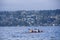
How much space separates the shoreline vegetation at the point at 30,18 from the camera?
1.65 meters

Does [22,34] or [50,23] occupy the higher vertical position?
[50,23]

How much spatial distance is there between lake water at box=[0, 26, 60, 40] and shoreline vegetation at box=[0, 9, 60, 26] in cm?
5

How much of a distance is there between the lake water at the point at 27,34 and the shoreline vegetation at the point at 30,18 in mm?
52

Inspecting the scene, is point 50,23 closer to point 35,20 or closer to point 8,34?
point 35,20

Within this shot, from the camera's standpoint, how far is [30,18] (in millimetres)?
1661

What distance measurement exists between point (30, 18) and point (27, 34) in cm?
20

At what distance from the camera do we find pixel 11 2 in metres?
1.69


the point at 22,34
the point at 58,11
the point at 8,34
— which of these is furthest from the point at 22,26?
the point at 58,11

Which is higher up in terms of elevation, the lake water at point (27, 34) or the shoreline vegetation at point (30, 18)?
the shoreline vegetation at point (30, 18)

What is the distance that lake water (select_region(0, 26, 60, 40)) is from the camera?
1607mm

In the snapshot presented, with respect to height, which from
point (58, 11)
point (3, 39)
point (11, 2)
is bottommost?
point (3, 39)

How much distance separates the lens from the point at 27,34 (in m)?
1.64

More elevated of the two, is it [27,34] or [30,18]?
[30,18]

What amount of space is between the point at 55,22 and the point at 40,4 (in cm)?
29
